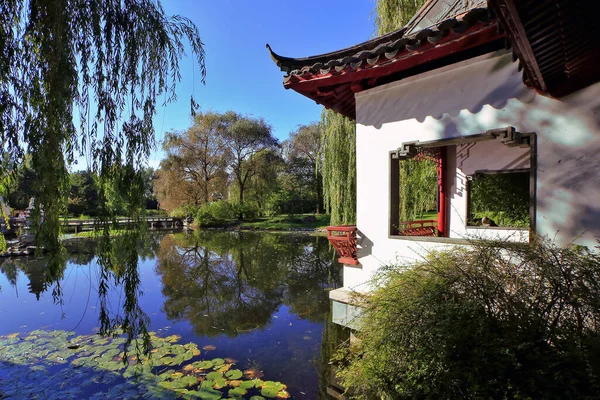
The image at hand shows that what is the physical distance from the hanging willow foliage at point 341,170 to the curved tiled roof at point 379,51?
2.82 metres

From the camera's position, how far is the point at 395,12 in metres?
5.76

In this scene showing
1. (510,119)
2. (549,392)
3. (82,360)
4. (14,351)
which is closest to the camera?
(549,392)

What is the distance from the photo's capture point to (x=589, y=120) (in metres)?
2.19

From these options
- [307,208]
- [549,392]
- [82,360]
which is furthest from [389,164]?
[307,208]

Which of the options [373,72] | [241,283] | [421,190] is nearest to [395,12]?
[421,190]

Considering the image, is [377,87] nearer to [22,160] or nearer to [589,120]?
[589,120]

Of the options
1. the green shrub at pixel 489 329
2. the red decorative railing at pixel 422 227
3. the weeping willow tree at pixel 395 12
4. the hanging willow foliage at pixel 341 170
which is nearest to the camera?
the green shrub at pixel 489 329

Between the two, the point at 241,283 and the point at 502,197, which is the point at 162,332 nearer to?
the point at 241,283

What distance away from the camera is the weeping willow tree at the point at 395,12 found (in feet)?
18.4

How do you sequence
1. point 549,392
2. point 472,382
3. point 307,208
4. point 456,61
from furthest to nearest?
point 307,208, point 456,61, point 472,382, point 549,392

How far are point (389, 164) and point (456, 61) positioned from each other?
3.48ft

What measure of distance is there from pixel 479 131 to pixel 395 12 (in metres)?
4.16

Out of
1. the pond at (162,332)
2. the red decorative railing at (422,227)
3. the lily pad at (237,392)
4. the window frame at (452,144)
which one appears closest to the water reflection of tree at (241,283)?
the pond at (162,332)

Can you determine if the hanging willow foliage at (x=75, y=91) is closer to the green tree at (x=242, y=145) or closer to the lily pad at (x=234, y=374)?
the lily pad at (x=234, y=374)
